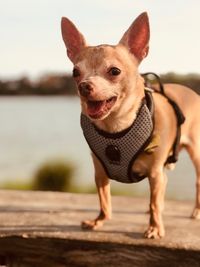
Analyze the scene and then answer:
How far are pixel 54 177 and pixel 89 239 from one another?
4.00 meters

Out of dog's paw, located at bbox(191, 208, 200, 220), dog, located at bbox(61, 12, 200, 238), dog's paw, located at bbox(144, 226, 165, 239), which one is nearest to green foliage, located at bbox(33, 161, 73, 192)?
dog's paw, located at bbox(191, 208, 200, 220)

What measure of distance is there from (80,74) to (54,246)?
3.90ft

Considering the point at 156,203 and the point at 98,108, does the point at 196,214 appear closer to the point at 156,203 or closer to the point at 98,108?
the point at 156,203

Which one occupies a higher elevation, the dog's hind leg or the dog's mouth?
the dog's mouth

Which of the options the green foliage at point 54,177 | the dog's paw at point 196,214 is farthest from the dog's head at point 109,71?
the green foliage at point 54,177

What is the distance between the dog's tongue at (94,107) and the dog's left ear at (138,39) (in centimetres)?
40

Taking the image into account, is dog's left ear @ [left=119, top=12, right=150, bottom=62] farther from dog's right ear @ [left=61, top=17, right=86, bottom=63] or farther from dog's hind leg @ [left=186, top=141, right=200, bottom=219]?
dog's hind leg @ [left=186, top=141, right=200, bottom=219]

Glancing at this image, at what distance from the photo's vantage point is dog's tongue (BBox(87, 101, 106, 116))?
3234mm

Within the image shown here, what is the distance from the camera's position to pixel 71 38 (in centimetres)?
356

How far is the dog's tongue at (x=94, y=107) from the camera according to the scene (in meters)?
3.23

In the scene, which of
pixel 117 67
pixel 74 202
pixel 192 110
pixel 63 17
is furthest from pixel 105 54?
pixel 74 202

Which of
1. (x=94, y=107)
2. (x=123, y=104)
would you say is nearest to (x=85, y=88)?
(x=94, y=107)

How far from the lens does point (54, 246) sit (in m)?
3.92

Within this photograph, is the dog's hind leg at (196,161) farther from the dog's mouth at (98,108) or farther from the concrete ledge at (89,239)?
the dog's mouth at (98,108)
